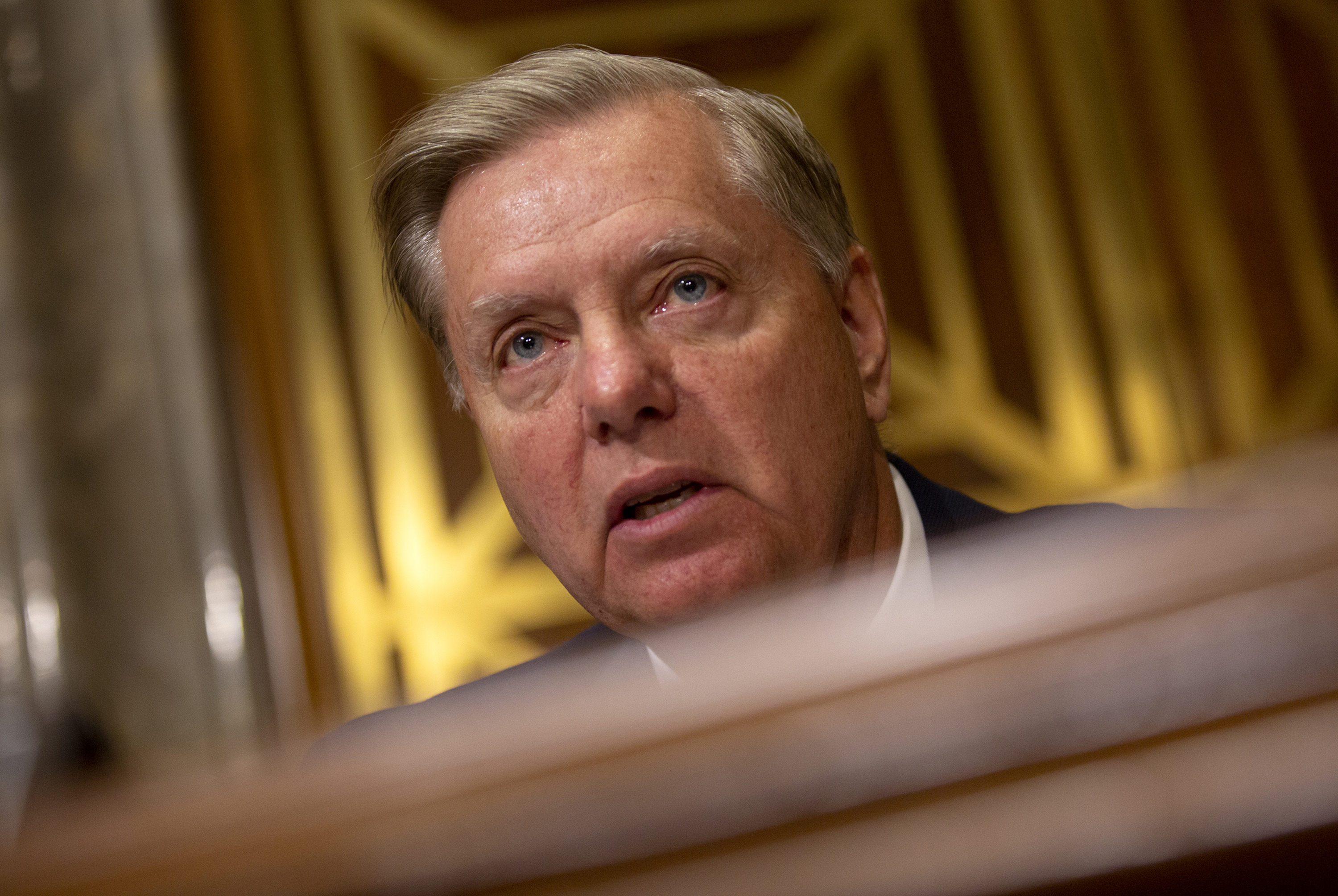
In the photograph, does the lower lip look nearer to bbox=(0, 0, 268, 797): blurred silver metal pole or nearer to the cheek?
the cheek

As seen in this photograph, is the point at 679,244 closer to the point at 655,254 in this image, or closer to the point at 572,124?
the point at 655,254

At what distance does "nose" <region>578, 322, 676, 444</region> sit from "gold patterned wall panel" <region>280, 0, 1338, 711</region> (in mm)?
1946

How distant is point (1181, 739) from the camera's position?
190 millimetres

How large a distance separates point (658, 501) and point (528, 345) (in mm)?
212

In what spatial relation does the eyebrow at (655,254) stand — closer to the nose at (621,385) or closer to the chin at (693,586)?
the nose at (621,385)

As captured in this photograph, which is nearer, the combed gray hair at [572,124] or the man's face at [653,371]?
the man's face at [653,371]

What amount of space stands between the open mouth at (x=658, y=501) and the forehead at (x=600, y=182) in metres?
0.24

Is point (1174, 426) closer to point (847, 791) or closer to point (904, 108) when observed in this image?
point (904, 108)

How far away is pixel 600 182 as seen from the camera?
3.29 ft

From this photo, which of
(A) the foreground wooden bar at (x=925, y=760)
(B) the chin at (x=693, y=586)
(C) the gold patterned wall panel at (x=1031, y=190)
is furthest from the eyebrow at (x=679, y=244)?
(C) the gold patterned wall panel at (x=1031, y=190)

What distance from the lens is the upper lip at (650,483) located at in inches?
36.5

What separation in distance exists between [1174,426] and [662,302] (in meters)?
2.40

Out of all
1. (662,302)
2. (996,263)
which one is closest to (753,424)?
(662,302)

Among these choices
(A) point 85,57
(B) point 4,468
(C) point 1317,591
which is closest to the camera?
(C) point 1317,591
